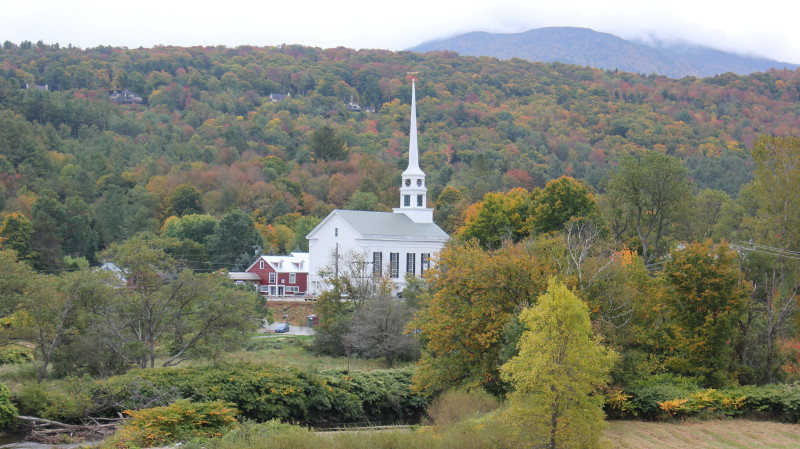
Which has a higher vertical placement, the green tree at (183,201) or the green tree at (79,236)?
the green tree at (183,201)

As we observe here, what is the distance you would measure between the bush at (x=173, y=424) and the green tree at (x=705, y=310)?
16.4 m

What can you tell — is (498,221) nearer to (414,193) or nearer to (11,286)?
(414,193)

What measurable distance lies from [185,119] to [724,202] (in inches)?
3991

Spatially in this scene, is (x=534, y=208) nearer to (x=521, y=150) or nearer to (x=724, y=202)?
(x=724, y=202)

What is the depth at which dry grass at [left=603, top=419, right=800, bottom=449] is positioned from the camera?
27.4 m

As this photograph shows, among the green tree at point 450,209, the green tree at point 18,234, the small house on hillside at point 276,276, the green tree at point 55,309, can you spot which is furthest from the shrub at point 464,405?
the green tree at point 450,209

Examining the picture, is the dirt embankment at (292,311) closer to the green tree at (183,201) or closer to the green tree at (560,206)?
the green tree at (560,206)

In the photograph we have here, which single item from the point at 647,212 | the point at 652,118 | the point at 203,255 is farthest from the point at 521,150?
the point at 647,212

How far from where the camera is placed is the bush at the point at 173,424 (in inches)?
1138

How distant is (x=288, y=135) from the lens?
139375 mm

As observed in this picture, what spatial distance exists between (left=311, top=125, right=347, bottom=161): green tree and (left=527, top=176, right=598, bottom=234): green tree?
62327 mm

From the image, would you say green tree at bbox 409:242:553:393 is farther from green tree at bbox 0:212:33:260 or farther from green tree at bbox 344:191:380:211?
green tree at bbox 344:191:380:211

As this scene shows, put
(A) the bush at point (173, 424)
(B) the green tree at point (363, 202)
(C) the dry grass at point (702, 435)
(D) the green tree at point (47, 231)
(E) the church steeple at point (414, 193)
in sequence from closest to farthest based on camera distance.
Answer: (C) the dry grass at point (702, 435) → (A) the bush at point (173, 424) → (D) the green tree at point (47, 231) → (E) the church steeple at point (414, 193) → (B) the green tree at point (363, 202)

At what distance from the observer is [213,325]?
39.8 metres
